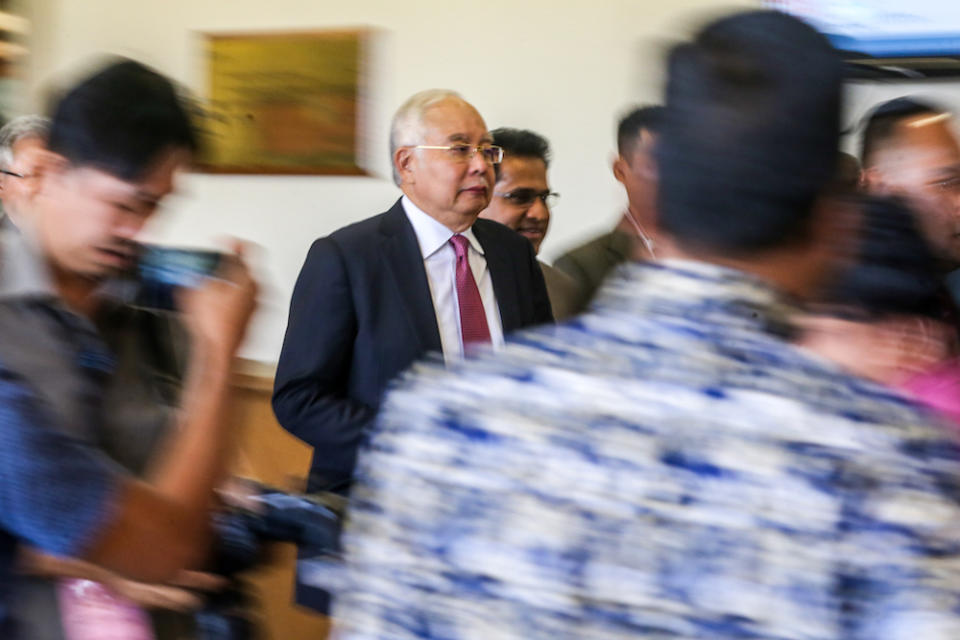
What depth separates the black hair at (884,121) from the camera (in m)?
2.37

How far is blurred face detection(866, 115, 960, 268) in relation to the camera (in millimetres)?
2229

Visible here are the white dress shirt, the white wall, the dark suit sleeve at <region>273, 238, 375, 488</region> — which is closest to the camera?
the dark suit sleeve at <region>273, 238, 375, 488</region>

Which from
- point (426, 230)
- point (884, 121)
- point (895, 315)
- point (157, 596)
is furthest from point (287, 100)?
point (895, 315)

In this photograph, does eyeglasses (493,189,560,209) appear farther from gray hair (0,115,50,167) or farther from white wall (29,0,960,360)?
gray hair (0,115,50,167)

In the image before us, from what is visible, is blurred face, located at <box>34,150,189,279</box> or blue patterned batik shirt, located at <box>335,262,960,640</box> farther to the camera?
blurred face, located at <box>34,150,189,279</box>

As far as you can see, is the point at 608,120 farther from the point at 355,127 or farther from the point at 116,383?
the point at 116,383

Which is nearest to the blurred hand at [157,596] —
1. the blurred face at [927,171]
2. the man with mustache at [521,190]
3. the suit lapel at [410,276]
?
the suit lapel at [410,276]

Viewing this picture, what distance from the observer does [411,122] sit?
293 centimetres

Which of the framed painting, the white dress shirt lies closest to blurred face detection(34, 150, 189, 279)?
the white dress shirt

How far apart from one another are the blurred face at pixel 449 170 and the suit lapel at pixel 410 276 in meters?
0.10

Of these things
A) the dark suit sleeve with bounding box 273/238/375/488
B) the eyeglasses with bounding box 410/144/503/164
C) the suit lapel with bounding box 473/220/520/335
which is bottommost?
the dark suit sleeve with bounding box 273/238/375/488

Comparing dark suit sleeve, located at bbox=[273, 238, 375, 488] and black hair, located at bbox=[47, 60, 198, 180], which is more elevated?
black hair, located at bbox=[47, 60, 198, 180]

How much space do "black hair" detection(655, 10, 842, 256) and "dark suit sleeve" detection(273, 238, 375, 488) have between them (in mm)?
1739

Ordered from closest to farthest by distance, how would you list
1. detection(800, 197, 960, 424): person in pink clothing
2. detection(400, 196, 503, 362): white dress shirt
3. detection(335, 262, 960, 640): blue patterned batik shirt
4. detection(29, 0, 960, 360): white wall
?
detection(335, 262, 960, 640): blue patterned batik shirt < detection(800, 197, 960, 424): person in pink clothing < detection(400, 196, 503, 362): white dress shirt < detection(29, 0, 960, 360): white wall
